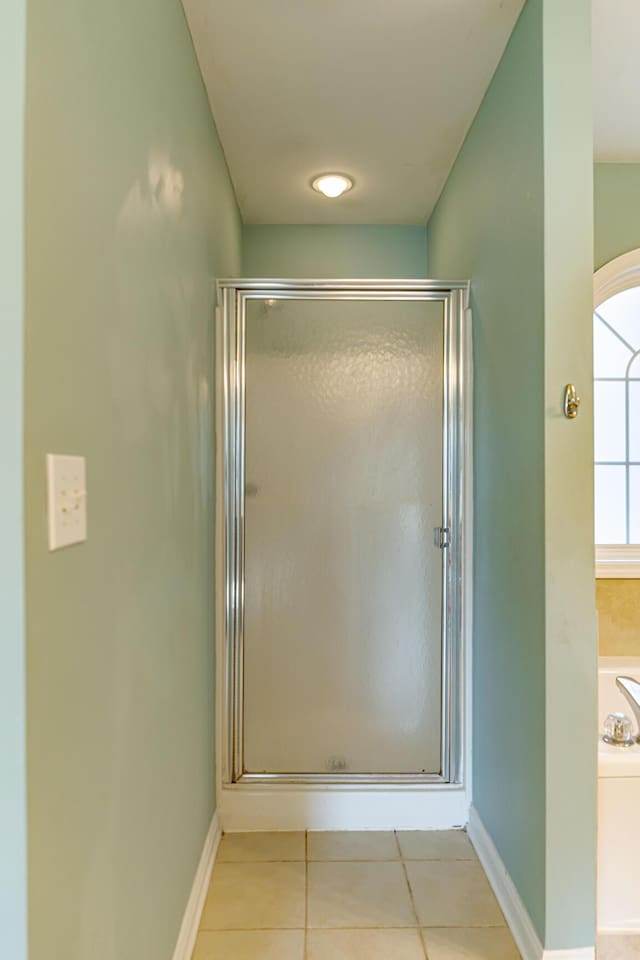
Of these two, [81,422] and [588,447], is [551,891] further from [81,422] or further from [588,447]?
[81,422]

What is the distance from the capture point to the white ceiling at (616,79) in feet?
5.71

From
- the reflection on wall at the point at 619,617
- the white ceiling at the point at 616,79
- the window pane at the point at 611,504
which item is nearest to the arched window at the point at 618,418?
the window pane at the point at 611,504

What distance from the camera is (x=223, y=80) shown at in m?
1.98

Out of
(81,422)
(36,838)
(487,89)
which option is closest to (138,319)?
(81,422)

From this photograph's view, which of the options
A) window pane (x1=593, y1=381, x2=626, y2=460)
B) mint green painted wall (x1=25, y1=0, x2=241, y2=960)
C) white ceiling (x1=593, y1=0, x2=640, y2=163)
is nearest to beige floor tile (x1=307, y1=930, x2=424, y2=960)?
mint green painted wall (x1=25, y1=0, x2=241, y2=960)

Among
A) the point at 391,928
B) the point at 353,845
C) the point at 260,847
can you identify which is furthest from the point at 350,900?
the point at 260,847

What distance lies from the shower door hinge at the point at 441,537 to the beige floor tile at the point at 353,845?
3.39ft

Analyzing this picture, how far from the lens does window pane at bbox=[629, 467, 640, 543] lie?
2.74 m

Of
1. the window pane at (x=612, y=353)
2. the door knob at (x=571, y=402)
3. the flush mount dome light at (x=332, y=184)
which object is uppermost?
the flush mount dome light at (x=332, y=184)

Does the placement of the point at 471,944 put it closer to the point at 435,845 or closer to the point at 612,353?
the point at 435,845

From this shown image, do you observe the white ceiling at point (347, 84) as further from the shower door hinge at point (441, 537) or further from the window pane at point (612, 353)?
the shower door hinge at point (441, 537)

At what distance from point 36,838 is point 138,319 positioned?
879 mm

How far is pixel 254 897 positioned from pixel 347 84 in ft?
8.48

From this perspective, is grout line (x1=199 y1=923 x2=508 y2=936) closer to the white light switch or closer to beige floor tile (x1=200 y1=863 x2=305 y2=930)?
beige floor tile (x1=200 y1=863 x2=305 y2=930)
